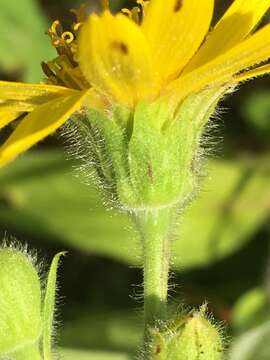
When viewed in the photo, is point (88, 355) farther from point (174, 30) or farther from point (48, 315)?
point (174, 30)

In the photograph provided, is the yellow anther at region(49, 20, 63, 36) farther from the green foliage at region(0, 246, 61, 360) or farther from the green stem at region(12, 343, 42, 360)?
the green stem at region(12, 343, 42, 360)

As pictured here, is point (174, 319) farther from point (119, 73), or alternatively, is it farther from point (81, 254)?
point (81, 254)

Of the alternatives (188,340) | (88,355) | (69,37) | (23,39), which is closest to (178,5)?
(69,37)

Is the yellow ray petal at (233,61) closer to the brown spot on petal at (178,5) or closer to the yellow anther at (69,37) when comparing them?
the brown spot on petal at (178,5)

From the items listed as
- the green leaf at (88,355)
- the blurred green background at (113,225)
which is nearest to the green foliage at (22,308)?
the green leaf at (88,355)

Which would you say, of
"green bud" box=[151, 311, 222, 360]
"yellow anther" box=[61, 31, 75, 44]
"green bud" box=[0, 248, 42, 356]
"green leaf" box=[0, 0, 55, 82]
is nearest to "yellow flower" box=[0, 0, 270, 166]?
"yellow anther" box=[61, 31, 75, 44]

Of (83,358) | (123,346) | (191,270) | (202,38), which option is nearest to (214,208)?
(191,270)
